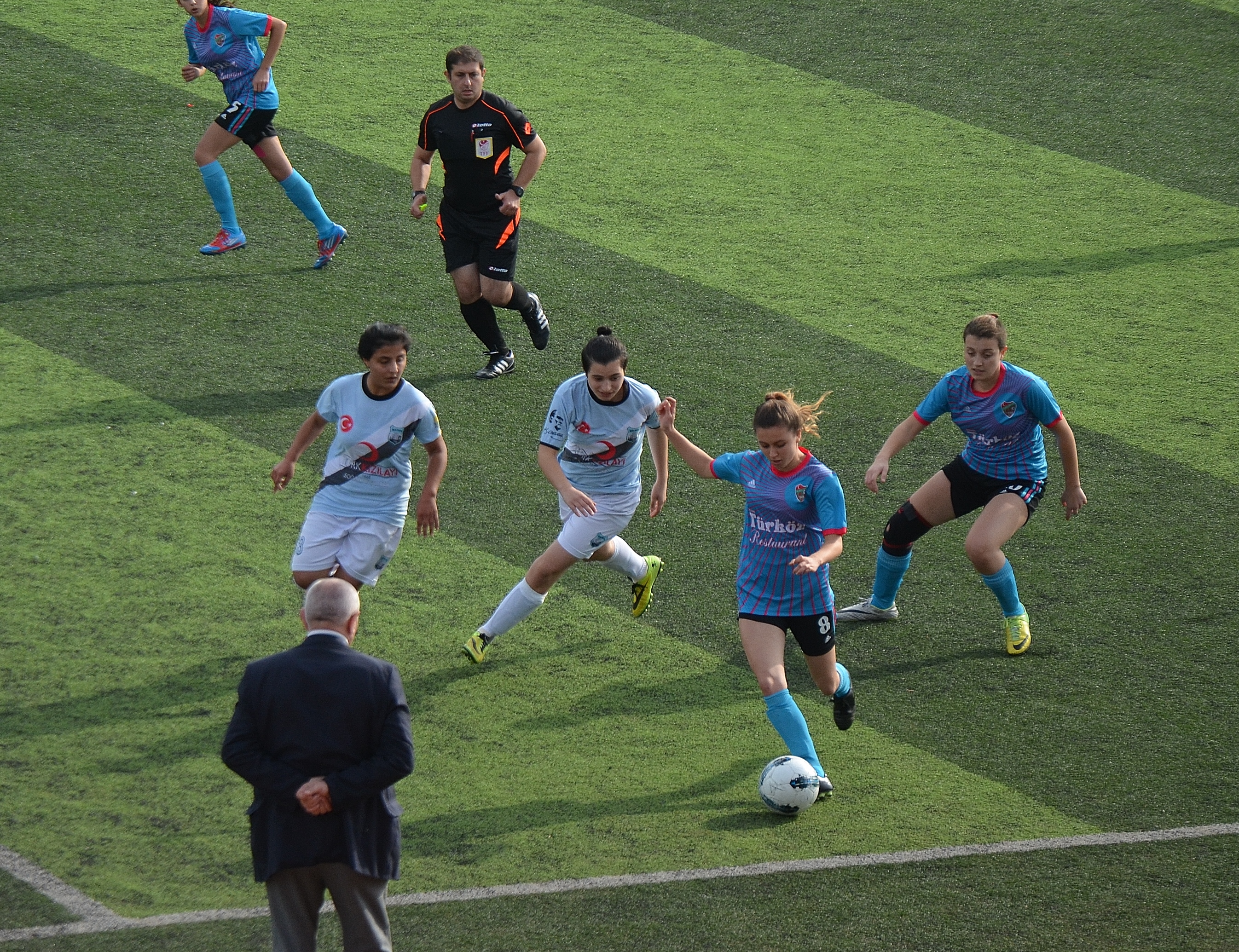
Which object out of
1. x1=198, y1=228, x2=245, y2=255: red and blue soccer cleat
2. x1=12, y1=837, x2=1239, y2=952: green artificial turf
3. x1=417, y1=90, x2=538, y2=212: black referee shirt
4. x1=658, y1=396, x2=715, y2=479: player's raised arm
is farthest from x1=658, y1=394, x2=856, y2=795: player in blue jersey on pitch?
x1=198, y1=228, x2=245, y2=255: red and blue soccer cleat

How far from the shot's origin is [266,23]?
36.8 feet

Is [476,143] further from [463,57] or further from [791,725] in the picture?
[791,725]

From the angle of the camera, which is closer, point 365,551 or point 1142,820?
point 1142,820

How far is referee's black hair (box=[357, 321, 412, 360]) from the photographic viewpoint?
637cm

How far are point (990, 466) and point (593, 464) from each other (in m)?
2.11

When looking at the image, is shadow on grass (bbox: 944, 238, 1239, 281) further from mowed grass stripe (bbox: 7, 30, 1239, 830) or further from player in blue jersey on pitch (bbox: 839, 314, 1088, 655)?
player in blue jersey on pitch (bbox: 839, 314, 1088, 655)

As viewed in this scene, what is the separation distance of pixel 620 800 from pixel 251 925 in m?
1.70

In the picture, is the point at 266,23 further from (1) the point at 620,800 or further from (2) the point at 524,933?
(2) the point at 524,933

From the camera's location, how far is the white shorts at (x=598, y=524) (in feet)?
23.1

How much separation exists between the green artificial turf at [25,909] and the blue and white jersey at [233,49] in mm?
7224

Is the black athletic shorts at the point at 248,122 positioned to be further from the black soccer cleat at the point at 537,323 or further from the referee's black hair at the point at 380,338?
the referee's black hair at the point at 380,338

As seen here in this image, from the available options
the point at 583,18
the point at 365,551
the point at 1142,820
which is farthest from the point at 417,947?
the point at 583,18

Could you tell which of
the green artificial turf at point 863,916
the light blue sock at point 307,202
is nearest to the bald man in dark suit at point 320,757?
the green artificial turf at point 863,916

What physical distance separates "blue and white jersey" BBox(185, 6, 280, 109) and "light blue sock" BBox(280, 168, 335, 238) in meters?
0.60
